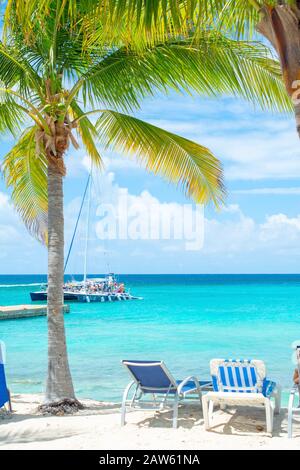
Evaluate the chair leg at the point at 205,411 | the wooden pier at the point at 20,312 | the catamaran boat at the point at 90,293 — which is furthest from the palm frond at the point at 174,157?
the catamaran boat at the point at 90,293

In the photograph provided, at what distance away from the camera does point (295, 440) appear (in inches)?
262

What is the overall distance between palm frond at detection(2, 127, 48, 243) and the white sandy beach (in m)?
4.01

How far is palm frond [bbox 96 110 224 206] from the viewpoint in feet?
31.7

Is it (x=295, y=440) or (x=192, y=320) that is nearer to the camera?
(x=295, y=440)

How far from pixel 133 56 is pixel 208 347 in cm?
2139

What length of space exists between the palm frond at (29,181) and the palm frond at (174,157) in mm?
1205

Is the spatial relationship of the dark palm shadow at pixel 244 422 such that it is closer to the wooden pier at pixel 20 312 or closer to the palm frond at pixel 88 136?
the palm frond at pixel 88 136

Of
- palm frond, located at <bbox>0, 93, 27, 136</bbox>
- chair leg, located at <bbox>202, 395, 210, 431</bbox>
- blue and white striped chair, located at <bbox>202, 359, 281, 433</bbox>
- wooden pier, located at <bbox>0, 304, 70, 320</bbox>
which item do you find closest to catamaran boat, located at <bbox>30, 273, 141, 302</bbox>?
wooden pier, located at <bbox>0, 304, 70, 320</bbox>

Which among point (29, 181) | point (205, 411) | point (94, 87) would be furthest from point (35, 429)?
point (29, 181)

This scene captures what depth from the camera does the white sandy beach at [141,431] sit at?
644cm

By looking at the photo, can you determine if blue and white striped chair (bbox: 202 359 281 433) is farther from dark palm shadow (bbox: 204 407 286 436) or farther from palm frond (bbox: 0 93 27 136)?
palm frond (bbox: 0 93 27 136)

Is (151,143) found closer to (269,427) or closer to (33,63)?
(33,63)

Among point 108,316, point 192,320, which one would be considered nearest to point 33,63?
point 192,320

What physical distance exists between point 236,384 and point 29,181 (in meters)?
5.46
